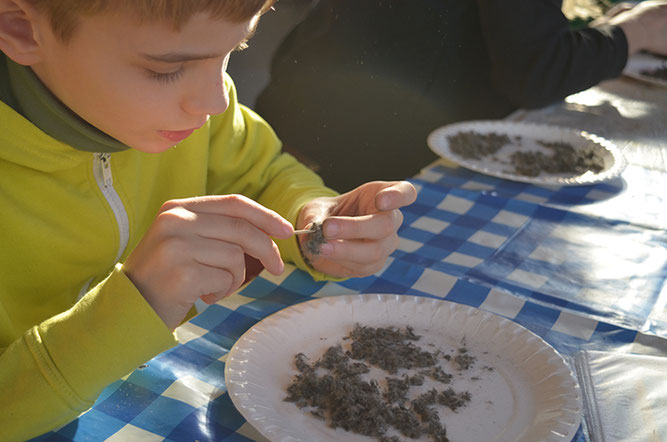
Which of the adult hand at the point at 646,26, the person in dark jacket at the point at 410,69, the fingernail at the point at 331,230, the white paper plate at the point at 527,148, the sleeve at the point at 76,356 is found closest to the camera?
the sleeve at the point at 76,356

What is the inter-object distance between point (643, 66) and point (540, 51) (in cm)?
64

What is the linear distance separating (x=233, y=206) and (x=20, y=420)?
33cm

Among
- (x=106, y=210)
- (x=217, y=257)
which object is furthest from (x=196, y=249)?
(x=106, y=210)

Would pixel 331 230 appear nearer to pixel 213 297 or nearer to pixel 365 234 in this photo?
pixel 365 234

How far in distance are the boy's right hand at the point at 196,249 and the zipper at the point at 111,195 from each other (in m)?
0.28

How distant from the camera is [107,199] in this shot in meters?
1.10

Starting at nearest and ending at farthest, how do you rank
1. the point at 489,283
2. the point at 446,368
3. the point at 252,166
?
1. the point at 446,368
2. the point at 489,283
3. the point at 252,166

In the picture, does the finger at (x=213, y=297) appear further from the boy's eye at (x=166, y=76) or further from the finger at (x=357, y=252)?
the boy's eye at (x=166, y=76)

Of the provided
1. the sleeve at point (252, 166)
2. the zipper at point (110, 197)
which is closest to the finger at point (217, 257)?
the zipper at point (110, 197)

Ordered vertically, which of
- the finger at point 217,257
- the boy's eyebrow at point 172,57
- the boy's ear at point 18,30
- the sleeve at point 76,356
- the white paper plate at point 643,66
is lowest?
the white paper plate at point 643,66

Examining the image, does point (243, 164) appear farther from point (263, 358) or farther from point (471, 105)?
point (471, 105)

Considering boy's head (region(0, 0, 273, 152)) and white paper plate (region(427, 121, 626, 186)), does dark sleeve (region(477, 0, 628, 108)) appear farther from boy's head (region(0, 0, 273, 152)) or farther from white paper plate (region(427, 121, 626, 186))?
boy's head (region(0, 0, 273, 152))

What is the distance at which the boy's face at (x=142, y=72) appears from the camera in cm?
77

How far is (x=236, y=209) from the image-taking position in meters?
0.83
